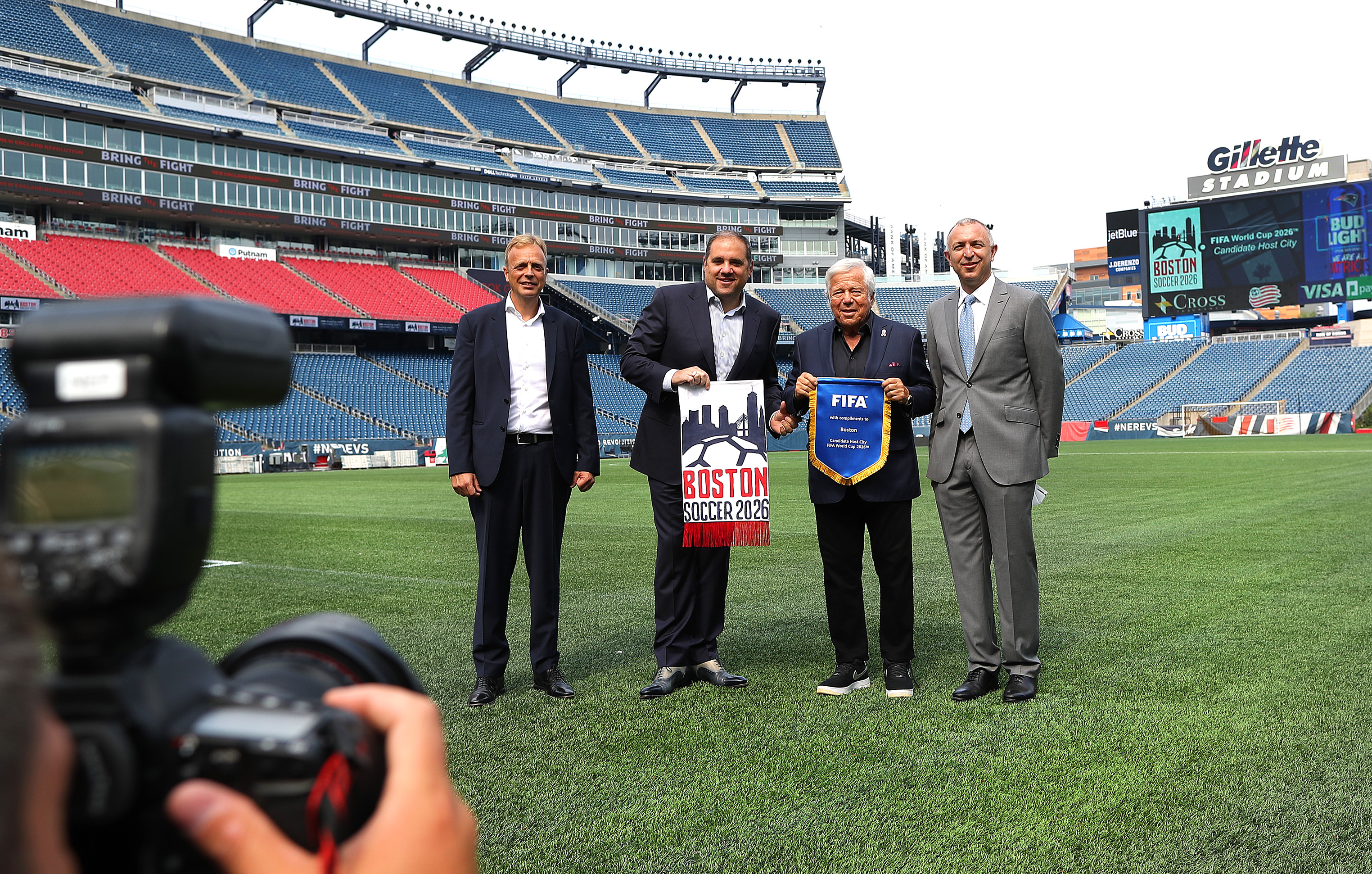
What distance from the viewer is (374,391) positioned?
1523 inches

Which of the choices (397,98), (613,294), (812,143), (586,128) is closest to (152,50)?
(397,98)

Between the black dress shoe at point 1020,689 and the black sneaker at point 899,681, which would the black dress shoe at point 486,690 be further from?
the black dress shoe at point 1020,689

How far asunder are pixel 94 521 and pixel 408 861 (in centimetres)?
32

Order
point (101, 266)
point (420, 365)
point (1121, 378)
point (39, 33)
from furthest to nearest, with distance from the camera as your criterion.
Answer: point (1121, 378)
point (420, 365)
point (39, 33)
point (101, 266)

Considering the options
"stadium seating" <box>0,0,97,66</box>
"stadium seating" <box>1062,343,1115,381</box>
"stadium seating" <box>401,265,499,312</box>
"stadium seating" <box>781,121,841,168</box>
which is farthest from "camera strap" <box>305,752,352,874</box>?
"stadium seating" <box>781,121,841,168</box>

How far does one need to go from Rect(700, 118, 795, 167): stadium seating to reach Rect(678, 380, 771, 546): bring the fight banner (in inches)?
2239

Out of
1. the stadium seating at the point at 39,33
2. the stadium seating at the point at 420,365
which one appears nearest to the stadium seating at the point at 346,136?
the stadium seating at the point at 39,33

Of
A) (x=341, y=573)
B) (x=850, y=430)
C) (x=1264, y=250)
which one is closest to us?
(x=850, y=430)

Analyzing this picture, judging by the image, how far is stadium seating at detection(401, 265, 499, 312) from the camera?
151 feet

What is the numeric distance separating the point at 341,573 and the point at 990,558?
18.1ft

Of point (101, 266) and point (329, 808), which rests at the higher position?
point (101, 266)

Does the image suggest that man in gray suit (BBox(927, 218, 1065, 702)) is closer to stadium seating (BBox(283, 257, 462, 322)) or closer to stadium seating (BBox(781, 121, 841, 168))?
stadium seating (BBox(283, 257, 462, 322))

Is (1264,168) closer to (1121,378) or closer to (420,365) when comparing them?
(1121,378)

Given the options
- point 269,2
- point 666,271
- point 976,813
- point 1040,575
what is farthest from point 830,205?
point 976,813
